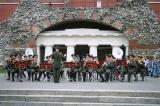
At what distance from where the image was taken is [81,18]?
39.1 meters

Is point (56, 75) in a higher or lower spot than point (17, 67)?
lower

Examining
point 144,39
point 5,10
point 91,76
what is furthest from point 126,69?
point 5,10

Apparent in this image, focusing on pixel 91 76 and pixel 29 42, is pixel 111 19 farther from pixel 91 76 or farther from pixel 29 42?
pixel 91 76

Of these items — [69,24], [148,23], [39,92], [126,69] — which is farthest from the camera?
[69,24]

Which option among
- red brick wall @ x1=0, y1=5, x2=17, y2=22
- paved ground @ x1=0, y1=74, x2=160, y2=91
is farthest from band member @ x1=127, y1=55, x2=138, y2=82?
red brick wall @ x1=0, y1=5, x2=17, y2=22

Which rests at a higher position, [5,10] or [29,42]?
[5,10]

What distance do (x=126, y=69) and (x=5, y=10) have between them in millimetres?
19403

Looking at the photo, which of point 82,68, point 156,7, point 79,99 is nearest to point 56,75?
point 82,68

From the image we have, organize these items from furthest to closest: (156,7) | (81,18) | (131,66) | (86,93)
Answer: (156,7) < (81,18) < (131,66) < (86,93)

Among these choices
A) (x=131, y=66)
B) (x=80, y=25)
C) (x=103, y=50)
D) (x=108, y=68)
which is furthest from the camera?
(x=103, y=50)

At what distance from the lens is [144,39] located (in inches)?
1510

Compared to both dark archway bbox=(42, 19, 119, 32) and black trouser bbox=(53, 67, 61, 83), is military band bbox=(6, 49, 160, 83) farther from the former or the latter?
dark archway bbox=(42, 19, 119, 32)

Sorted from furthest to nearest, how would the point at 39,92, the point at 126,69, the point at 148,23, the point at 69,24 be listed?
the point at 69,24, the point at 148,23, the point at 126,69, the point at 39,92

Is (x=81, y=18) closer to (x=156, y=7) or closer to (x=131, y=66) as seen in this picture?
(x=156, y=7)
